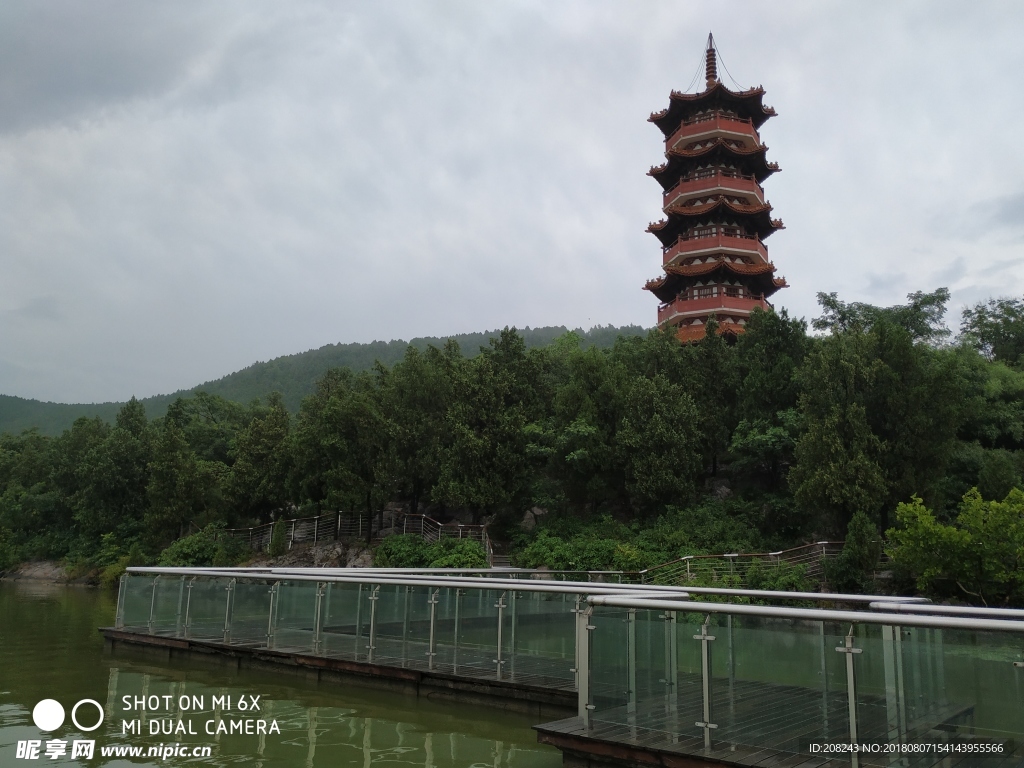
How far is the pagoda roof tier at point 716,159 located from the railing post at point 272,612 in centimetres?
3263

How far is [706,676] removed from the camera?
7.07m

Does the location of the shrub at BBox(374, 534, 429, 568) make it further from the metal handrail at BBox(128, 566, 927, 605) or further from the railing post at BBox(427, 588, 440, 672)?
the railing post at BBox(427, 588, 440, 672)

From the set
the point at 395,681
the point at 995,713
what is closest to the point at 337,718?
the point at 395,681

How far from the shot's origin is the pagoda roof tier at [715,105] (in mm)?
39438

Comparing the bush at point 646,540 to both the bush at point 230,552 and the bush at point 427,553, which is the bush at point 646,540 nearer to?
the bush at point 427,553

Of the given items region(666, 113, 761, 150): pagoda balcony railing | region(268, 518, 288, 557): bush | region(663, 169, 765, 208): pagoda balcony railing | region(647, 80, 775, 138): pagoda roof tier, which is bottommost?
region(268, 518, 288, 557): bush

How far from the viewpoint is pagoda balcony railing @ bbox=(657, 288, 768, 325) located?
116ft

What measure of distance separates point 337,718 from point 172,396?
12411 centimetres

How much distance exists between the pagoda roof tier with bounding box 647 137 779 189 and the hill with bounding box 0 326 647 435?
5646 centimetres

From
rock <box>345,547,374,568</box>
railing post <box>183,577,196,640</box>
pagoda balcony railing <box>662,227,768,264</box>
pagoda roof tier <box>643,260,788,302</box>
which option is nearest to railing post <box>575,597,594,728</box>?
railing post <box>183,577,196,640</box>

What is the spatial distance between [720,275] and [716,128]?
322 inches

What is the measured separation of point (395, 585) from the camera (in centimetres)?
1180

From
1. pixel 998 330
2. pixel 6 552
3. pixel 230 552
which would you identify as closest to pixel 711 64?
pixel 998 330

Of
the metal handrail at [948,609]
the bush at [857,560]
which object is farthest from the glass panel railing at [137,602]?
the bush at [857,560]
